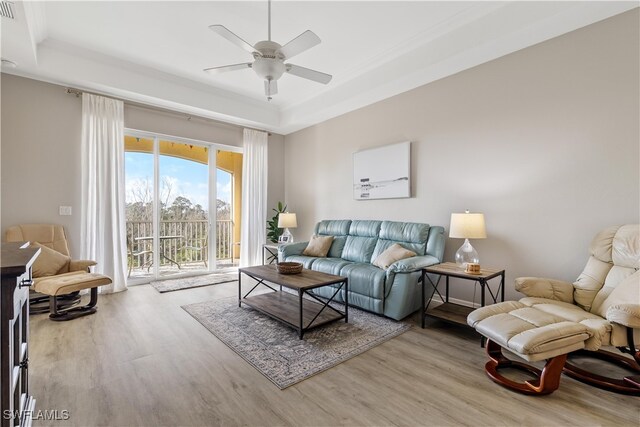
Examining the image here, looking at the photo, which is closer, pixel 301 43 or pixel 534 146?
pixel 301 43

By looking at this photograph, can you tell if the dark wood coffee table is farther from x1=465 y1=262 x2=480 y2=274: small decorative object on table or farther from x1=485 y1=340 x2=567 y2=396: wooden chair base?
x1=485 y1=340 x2=567 y2=396: wooden chair base

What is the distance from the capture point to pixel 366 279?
10.7 ft

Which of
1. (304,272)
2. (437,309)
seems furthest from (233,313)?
(437,309)

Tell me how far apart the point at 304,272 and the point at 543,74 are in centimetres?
317

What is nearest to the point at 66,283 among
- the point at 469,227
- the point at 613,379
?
the point at 469,227

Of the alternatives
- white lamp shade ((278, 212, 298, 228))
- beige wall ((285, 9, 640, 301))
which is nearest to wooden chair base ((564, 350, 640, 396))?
beige wall ((285, 9, 640, 301))

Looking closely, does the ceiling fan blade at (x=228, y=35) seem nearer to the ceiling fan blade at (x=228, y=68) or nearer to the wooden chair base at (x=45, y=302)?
the ceiling fan blade at (x=228, y=68)

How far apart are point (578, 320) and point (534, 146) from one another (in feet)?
5.78

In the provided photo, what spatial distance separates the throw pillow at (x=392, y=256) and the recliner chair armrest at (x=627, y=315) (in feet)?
5.73

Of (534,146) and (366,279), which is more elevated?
(534,146)

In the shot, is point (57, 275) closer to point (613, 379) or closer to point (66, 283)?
point (66, 283)

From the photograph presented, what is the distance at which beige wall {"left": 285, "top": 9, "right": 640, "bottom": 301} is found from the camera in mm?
2551

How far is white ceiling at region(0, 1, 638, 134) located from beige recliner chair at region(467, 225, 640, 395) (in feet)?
6.90

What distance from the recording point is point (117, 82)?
12.8 feet
